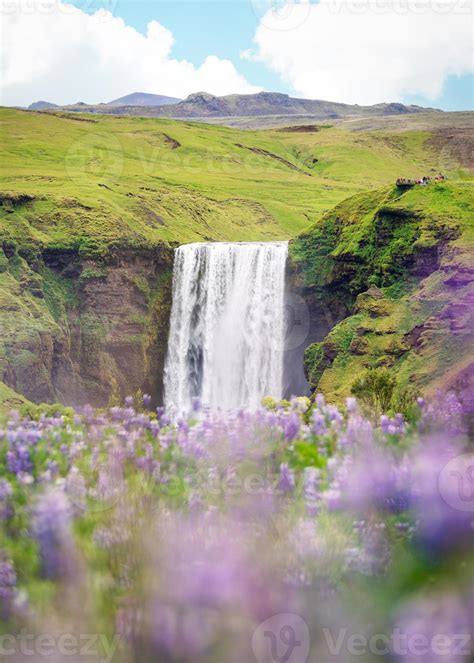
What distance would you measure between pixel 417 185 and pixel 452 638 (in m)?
26.3

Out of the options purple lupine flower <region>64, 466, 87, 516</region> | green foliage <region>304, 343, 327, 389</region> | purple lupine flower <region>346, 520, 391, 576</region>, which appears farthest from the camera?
green foliage <region>304, 343, 327, 389</region>

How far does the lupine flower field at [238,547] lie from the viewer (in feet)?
13.8

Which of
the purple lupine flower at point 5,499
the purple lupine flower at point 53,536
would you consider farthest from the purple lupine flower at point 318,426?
the purple lupine flower at point 5,499

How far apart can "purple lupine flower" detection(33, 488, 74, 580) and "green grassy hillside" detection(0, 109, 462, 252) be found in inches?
1365

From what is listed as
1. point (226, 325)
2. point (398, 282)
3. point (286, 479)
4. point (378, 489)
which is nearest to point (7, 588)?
point (286, 479)

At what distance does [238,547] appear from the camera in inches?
184

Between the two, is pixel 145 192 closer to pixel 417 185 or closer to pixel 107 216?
pixel 107 216

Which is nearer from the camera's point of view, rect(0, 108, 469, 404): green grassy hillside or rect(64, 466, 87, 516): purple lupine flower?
rect(64, 466, 87, 516): purple lupine flower

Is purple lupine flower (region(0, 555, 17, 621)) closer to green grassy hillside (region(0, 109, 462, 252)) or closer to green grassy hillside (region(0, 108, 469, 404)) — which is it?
green grassy hillside (region(0, 108, 469, 404))

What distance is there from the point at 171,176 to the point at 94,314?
38.2 meters

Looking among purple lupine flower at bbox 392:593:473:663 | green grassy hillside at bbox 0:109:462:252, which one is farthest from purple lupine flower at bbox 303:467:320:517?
green grassy hillside at bbox 0:109:462:252

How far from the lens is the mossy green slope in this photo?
20.7 metres

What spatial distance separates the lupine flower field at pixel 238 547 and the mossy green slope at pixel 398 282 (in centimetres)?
1188

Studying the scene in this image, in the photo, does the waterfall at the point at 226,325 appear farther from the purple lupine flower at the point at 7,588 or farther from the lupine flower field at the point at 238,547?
the purple lupine flower at the point at 7,588
